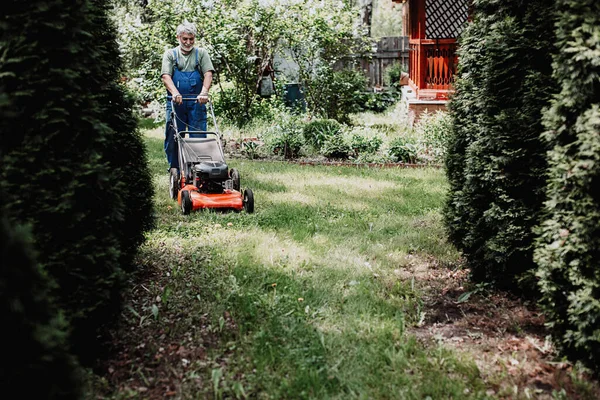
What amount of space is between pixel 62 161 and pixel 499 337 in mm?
2756

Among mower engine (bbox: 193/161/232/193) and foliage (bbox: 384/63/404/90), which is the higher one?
foliage (bbox: 384/63/404/90)

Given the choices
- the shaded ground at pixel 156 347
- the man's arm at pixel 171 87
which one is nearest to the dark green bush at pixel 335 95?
the man's arm at pixel 171 87

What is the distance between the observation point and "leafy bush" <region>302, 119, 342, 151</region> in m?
10.7

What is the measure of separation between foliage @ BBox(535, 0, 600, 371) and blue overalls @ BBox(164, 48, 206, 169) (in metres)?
4.86

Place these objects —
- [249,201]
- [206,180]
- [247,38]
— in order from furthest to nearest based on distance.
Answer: [247,38] → [206,180] → [249,201]

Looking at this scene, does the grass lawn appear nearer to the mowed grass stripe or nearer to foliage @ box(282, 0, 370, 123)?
the mowed grass stripe

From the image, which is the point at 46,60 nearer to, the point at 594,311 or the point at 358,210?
the point at 594,311

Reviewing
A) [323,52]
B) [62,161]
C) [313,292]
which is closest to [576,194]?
[313,292]

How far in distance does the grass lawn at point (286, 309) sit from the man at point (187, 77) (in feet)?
3.88

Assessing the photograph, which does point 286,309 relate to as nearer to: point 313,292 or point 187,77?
point 313,292

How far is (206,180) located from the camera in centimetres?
646

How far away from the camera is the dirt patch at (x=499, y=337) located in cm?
307

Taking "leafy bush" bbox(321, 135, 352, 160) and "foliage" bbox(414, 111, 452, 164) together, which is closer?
"foliage" bbox(414, 111, 452, 164)

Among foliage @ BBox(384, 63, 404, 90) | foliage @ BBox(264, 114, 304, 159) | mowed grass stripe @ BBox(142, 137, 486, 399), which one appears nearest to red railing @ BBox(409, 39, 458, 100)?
foliage @ BBox(264, 114, 304, 159)
